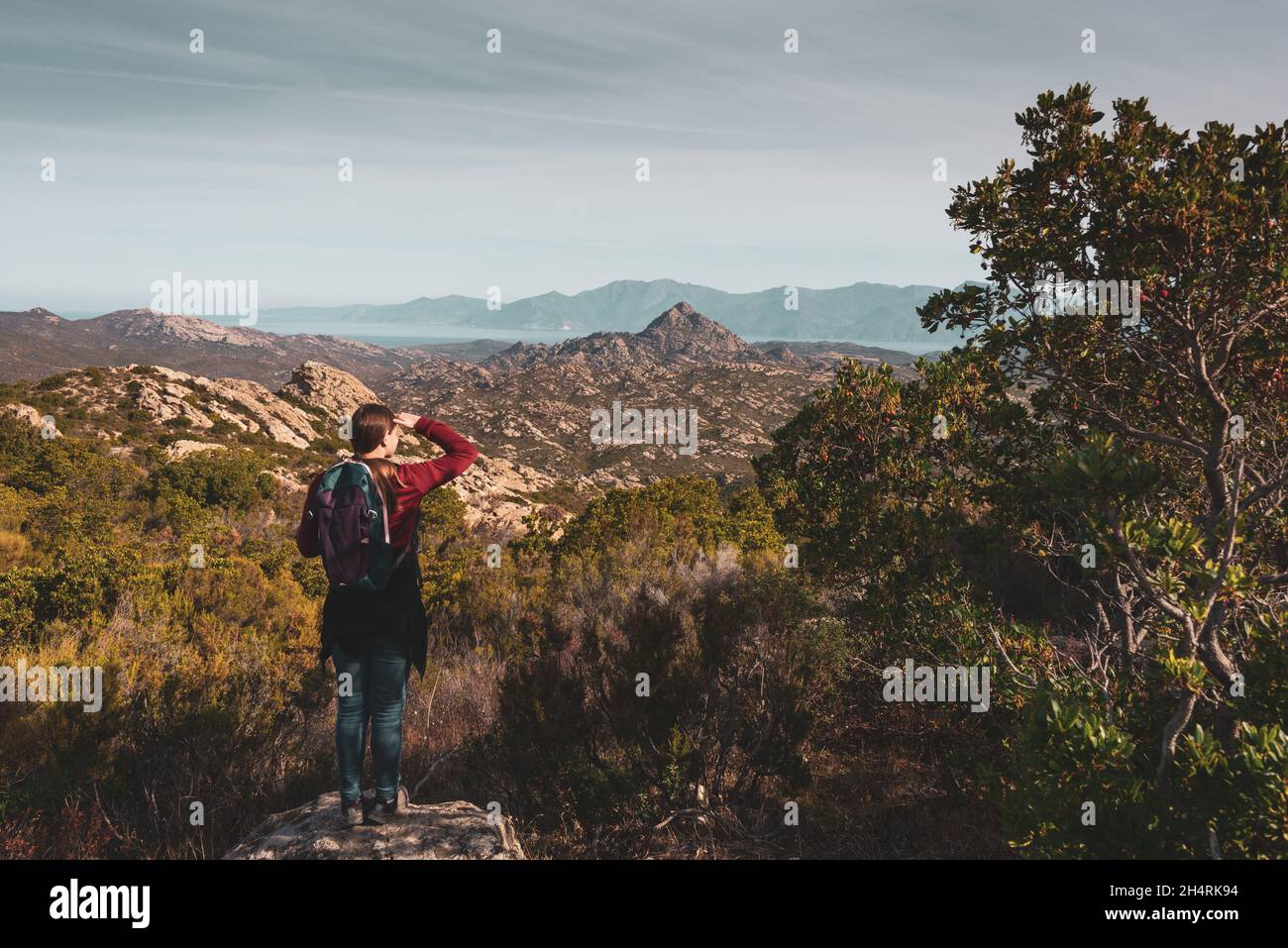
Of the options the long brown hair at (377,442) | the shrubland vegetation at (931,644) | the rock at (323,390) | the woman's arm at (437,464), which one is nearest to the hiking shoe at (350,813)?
the shrubland vegetation at (931,644)

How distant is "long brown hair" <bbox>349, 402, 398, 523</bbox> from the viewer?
12.5 feet

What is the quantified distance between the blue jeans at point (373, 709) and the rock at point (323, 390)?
6854cm

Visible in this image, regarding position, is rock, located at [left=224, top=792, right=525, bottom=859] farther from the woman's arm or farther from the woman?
the woman's arm

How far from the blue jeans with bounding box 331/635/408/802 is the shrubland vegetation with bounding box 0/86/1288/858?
1.64 meters

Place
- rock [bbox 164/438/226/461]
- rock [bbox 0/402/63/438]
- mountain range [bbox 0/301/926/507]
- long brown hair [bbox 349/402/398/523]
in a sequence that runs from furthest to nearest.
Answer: mountain range [bbox 0/301/926/507]
rock [bbox 164/438/226/461]
rock [bbox 0/402/63/438]
long brown hair [bbox 349/402/398/523]

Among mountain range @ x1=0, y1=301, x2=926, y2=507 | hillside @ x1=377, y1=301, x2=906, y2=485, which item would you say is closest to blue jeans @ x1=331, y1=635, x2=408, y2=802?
mountain range @ x1=0, y1=301, x2=926, y2=507

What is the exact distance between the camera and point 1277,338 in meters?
5.38

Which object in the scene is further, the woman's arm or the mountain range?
the mountain range

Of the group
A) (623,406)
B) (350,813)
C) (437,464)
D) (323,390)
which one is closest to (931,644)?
(437,464)

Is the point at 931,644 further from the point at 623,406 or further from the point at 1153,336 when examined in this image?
the point at 623,406

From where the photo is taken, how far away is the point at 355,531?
367 centimetres

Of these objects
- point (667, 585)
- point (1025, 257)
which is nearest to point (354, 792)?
point (667, 585)

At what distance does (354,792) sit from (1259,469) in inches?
325

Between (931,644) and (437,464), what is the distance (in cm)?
481
